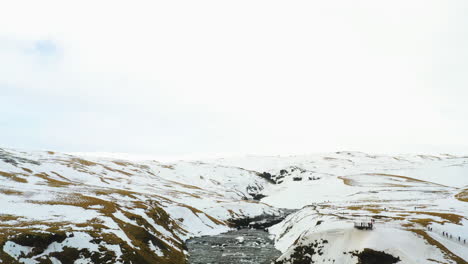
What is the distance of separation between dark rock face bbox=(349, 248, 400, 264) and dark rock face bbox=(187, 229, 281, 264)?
17.7m

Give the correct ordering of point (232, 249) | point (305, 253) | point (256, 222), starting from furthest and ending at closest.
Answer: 1. point (256, 222)
2. point (232, 249)
3. point (305, 253)

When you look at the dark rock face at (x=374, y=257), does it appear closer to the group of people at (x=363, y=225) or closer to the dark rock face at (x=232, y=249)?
the group of people at (x=363, y=225)

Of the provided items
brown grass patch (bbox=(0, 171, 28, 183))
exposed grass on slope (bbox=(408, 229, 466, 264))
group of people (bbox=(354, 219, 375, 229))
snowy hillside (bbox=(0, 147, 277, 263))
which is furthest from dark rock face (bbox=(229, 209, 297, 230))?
brown grass patch (bbox=(0, 171, 28, 183))

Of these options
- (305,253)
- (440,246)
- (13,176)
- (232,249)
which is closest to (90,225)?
(232,249)

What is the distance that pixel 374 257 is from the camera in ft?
139

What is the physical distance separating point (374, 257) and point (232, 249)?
3097 cm

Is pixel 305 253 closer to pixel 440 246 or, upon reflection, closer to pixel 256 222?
pixel 440 246

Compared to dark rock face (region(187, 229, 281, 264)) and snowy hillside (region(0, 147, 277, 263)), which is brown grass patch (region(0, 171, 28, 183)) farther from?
dark rock face (region(187, 229, 281, 264))

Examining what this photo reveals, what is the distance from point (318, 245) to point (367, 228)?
817cm

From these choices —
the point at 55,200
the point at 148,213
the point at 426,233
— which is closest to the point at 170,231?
the point at 148,213

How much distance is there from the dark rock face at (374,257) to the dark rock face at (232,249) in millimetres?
17704

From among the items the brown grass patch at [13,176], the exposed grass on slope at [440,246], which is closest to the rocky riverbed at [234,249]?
the exposed grass on slope at [440,246]

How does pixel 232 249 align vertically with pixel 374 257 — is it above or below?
below

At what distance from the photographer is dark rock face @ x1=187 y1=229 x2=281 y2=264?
57.0m
